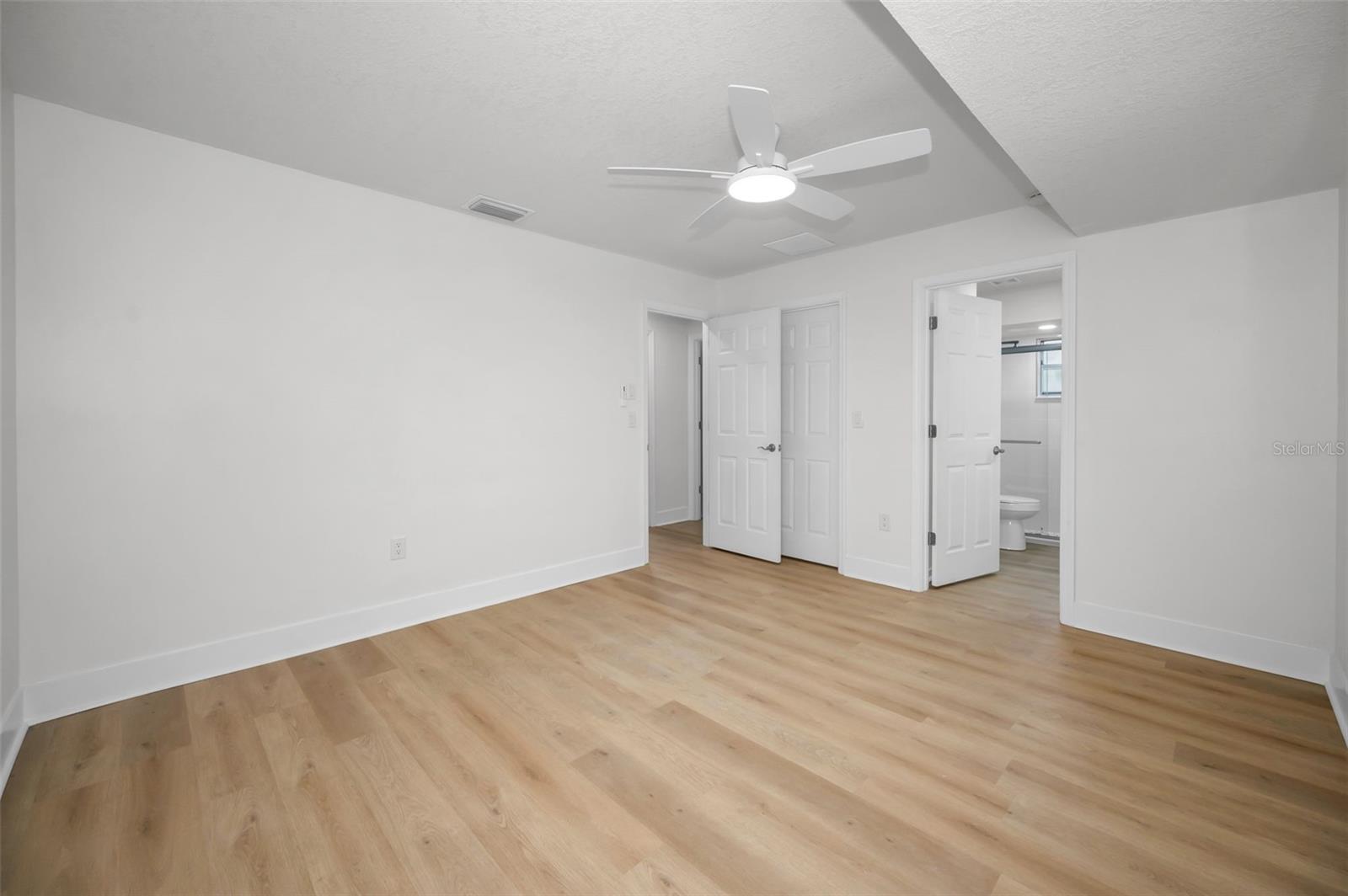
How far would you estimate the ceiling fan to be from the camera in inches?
73.1

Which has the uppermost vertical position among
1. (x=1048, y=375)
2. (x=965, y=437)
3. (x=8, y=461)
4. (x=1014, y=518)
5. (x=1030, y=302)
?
(x=1030, y=302)

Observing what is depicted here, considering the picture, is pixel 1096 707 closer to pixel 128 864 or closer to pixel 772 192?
pixel 772 192

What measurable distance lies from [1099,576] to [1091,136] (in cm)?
235

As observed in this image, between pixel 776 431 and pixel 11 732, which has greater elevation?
pixel 776 431

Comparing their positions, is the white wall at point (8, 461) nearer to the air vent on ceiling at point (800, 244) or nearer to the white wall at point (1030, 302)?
the air vent on ceiling at point (800, 244)

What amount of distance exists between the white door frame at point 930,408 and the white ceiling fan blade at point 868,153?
5.80 feet

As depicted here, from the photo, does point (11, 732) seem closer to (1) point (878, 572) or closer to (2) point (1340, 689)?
(1) point (878, 572)

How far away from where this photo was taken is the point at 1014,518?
5035 millimetres

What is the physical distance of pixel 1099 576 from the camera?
10.4 ft

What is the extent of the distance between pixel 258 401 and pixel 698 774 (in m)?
2.66

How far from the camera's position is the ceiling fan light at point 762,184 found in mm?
2184

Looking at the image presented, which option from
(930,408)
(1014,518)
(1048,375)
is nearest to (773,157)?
(930,408)

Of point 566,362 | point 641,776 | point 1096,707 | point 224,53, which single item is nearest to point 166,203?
point 224,53

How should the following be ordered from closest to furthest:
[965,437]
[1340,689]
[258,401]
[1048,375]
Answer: [1340,689] < [258,401] < [965,437] < [1048,375]
